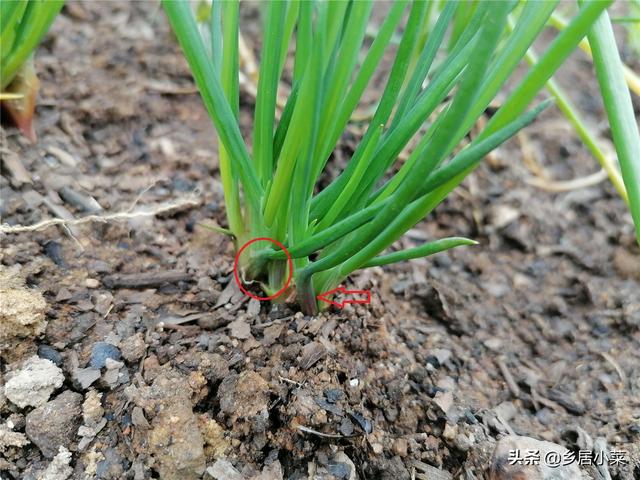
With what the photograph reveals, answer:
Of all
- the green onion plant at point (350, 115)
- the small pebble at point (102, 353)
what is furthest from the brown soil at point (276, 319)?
the green onion plant at point (350, 115)

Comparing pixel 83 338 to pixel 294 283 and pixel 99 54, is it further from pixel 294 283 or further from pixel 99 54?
pixel 99 54

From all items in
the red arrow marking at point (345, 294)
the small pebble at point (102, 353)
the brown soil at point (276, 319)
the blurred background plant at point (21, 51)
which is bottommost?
the small pebble at point (102, 353)

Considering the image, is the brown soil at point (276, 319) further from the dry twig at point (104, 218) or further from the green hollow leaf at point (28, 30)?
the green hollow leaf at point (28, 30)

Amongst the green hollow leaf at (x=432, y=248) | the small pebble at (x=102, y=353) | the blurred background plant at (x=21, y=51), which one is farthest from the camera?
the blurred background plant at (x=21, y=51)

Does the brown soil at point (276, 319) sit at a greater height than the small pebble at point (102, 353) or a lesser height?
greater

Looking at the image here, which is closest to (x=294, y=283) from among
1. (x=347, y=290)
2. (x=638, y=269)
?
(x=347, y=290)

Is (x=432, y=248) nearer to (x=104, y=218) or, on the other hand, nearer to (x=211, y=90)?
(x=211, y=90)

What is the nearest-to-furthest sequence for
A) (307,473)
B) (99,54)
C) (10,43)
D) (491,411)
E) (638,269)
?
(307,473), (491,411), (10,43), (638,269), (99,54)
